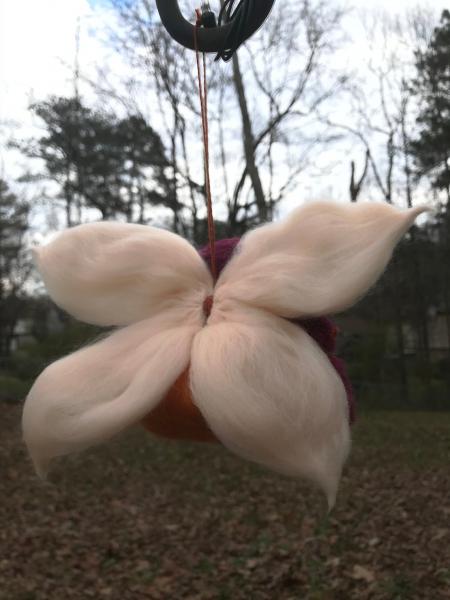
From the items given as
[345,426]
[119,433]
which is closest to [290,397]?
[345,426]

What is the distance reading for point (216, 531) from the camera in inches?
199

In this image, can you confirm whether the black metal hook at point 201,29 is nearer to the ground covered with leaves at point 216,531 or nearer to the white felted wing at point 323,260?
the white felted wing at point 323,260

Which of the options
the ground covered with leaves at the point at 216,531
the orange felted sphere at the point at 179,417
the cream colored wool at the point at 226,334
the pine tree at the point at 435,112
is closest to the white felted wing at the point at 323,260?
the cream colored wool at the point at 226,334

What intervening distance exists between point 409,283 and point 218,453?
7.03m

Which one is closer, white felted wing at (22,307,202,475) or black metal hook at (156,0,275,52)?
white felted wing at (22,307,202,475)

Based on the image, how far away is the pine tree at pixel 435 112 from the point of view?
9.53 metres

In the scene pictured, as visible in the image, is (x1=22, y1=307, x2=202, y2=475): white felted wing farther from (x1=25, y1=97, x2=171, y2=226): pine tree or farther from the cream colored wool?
(x1=25, y1=97, x2=171, y2=226): pine tree

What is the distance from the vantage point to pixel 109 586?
403 centimetres

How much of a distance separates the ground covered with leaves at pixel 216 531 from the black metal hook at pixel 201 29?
323cm

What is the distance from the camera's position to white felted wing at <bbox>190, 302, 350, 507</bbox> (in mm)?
775

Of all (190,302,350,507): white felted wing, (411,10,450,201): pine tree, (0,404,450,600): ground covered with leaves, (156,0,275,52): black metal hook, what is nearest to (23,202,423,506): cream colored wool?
(190,302,350,507): white felted wing

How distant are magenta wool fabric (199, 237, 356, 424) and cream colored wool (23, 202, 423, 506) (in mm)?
37

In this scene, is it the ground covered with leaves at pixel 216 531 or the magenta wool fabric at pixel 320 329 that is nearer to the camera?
the magenta wool fabric at pixel 320 329

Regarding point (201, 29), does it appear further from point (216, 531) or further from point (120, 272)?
point (216, 531)
